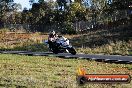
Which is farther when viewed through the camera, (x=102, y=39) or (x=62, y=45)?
(x=102, y=39)

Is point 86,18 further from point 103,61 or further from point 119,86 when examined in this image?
point 119,86

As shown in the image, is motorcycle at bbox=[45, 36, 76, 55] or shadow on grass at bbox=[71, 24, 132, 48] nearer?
motorcycle at bbox=[45, 36, 76, 55]

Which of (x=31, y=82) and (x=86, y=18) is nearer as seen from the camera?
(x=31, y=82)

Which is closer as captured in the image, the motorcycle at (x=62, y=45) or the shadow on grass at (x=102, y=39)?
the motorcycle at (x=62, y=45)

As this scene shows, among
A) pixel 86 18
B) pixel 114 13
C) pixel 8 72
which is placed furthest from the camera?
pixel 86 18

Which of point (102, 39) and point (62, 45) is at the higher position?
point (62, 45)

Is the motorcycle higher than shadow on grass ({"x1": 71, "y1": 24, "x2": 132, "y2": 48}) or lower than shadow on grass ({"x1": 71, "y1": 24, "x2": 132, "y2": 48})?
higher

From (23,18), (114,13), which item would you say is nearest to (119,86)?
(114,13)

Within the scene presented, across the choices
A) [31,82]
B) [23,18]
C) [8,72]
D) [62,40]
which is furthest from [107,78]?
[23,18]

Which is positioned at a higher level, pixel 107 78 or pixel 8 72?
pixel 107 78

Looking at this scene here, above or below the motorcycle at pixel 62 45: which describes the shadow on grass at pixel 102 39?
below

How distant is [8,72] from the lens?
754 inches

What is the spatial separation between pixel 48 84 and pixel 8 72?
4.72 metres

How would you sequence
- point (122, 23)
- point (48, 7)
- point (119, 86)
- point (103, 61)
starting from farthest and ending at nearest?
point (48, 7), point (122, 23), point (103, 61), point (119, 86)
